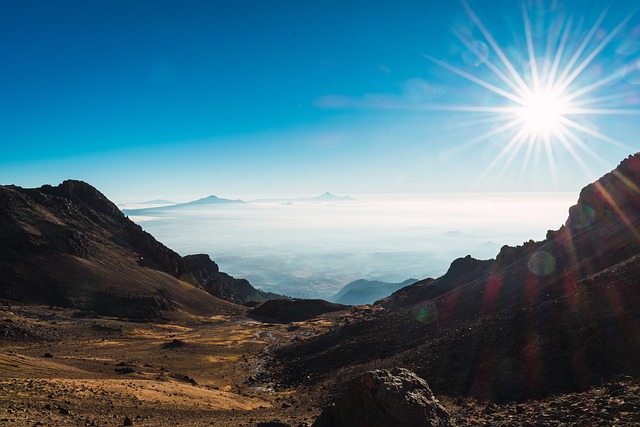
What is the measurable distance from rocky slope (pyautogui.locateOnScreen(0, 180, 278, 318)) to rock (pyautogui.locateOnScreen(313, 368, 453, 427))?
97541 millimetres

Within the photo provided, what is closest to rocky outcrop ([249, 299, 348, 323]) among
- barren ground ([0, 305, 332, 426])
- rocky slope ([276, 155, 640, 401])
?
barren ground ([0, 305, 332, 426])

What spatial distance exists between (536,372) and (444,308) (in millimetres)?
34309

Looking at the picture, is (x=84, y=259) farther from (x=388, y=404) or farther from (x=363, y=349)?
(x=388, y=404)

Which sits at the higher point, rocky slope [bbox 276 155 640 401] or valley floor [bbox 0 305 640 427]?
rocky slope [bbox 276 155 640 401]

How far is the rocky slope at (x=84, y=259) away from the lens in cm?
9619

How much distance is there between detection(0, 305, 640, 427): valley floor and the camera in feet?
55.6

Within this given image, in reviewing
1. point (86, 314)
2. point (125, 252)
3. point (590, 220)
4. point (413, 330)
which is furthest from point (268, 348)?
point (125, 252)

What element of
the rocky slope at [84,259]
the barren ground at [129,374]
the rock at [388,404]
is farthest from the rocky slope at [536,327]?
the rocky slope at [84,259]

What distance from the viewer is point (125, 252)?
134000 millimetres

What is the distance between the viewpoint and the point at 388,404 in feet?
50.7

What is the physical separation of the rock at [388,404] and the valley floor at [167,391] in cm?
346

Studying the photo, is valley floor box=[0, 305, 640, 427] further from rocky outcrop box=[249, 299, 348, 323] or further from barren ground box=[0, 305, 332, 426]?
rocky outcrop box=[249, 299, 348, 323]

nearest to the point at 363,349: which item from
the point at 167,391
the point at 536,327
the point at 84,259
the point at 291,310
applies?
→ the point at 536,327

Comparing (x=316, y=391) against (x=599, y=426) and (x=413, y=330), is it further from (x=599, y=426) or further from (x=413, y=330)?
(x=599, y=426)
